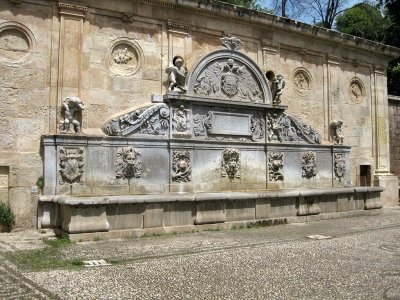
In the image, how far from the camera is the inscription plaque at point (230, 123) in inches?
415

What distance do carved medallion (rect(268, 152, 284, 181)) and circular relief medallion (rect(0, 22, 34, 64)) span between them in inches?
244

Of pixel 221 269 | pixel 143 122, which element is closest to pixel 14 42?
pixel 143 122

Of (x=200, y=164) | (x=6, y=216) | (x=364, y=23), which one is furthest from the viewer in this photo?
(x=364, y=23)

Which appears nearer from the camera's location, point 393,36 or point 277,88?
point 277,88

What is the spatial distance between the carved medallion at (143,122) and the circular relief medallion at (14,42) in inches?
84.8

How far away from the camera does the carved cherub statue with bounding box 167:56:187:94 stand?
1004 centimetres

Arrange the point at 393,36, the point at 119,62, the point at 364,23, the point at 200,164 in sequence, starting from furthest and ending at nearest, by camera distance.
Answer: the point at 364,23 < the point at 393,36 < the point at 200,164 < the point at 119,62

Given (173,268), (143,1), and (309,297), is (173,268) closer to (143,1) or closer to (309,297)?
(309,297)

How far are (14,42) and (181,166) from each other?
421 cm

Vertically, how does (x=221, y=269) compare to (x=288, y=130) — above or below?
below

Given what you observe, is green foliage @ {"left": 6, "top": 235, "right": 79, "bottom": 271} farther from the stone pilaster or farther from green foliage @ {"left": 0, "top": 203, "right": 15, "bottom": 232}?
the stone pilaster

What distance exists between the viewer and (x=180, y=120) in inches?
392

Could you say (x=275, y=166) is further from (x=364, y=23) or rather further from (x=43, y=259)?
(x=364, y=23)

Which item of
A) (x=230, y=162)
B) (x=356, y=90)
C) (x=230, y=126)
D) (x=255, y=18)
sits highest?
(x=255, y=18)
